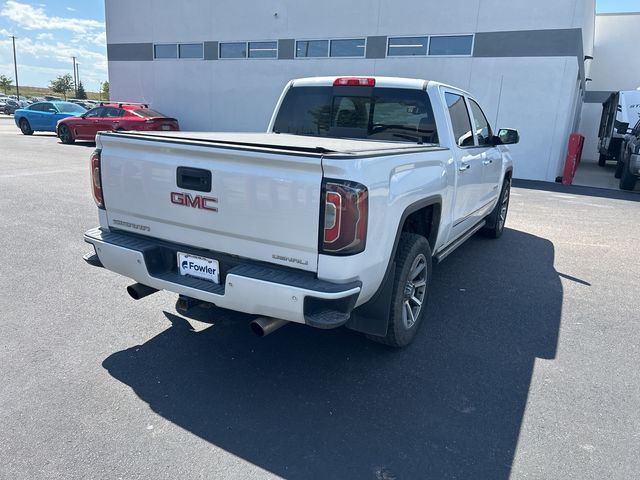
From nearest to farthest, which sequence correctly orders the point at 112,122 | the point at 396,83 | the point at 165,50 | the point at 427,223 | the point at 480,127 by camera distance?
the point at 427,223 → the point at 396,83 → the point at 480,127 → the point at 112,122 → the point at 165,50

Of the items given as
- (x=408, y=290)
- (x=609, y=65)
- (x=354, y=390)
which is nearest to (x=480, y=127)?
(x=408, y=290)

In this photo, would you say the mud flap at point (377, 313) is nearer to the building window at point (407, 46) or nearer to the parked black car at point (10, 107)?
the building window at point (407, 46)

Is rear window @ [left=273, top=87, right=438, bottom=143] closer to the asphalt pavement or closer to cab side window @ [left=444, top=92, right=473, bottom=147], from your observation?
cab side window @ [left=444, top=92, right=473, bottom=147]

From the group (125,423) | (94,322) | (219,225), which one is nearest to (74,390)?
(125,423)

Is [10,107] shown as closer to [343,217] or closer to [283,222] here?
[283,222]

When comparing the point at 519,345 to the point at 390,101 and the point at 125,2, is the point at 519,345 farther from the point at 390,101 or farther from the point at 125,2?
the point at 125,2

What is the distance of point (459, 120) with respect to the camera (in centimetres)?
471

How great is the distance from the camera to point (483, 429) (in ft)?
8.98

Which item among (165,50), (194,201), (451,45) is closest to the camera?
(194,201)

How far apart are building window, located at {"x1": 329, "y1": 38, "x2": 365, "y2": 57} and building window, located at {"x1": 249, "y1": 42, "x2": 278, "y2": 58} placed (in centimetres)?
245

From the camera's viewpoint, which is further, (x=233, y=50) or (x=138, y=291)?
(x=233, y=50)

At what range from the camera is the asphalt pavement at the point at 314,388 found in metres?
2.45

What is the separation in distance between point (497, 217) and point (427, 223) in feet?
11.3

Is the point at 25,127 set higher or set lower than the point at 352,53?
lower
